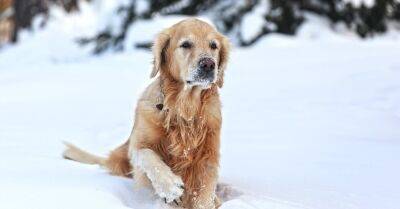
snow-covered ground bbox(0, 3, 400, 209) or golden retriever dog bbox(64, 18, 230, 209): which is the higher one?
golden retriever dog bbox(64, 18, 230, 209)

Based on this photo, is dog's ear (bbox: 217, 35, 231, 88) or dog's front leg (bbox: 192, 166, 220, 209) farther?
dog's ear (bbox: 217, 35, 231, 88)

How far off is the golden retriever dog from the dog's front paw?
195 millimetres

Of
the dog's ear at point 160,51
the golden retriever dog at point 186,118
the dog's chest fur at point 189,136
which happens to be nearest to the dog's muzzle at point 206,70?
the golden retriever dog at point 186,118

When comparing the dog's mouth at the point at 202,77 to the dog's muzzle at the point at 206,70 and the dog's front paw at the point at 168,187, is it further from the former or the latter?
the dog's front paw at the point at 168,187

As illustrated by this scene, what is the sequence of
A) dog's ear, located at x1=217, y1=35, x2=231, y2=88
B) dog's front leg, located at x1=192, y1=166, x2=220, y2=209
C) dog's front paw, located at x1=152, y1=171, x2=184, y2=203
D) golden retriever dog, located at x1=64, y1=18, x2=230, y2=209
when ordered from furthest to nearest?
dog's ear, located at x1=217, y1=35, x2=231, y2=88
golden retriever dog, located at x1=64, y1=18, x2=230, y2=209
dog's front leg, located at x1=192, y1=166, x2=220, y2=209
dog's front paw, located at x1=152, y1=171, x2=184, y2=203

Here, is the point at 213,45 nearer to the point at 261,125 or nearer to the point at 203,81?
the point at 203,81

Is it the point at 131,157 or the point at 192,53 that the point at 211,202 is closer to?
the point at 131,157

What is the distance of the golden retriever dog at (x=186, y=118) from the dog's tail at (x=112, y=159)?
271mm

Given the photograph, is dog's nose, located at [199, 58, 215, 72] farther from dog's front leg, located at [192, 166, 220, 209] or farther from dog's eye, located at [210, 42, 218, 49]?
dog's front leg, located at [192, 166, 220, 209]

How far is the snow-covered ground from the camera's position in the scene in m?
3.82

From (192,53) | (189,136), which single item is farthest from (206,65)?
(189,136)

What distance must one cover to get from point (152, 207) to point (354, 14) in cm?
927

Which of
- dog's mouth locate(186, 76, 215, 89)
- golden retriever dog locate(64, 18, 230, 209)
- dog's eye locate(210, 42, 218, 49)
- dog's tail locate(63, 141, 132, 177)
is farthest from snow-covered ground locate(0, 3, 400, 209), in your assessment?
dog's eye locate(210, 42, 218, 49)

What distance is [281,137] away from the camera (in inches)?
226
